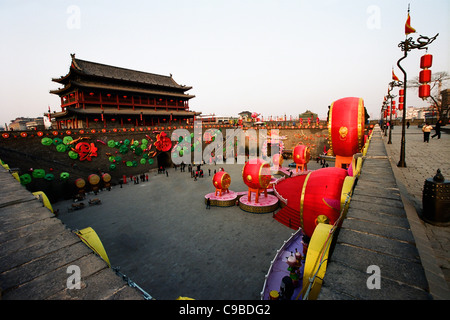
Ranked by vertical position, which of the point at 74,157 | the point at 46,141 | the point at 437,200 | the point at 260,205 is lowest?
the point at 260,205

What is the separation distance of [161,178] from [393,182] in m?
19.9

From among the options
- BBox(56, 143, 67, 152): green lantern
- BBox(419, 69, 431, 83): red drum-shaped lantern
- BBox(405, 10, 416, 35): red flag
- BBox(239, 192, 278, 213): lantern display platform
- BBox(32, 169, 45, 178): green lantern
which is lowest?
BBox(239, 192, 278, 213): lantern display platform

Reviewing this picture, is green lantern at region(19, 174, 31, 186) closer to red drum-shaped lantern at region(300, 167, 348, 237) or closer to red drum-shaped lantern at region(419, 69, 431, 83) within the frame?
red drum-shaped lantern at region(300, 167, 348, 237)

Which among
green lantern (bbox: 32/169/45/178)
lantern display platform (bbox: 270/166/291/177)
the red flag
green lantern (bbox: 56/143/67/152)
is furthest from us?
lantern display platform (bbox: 270/166/291/177)

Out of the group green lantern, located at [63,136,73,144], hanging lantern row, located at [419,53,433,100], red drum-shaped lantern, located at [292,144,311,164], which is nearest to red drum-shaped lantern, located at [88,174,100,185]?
green lantern, located at [63,136,73,144]

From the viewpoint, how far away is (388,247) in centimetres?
250

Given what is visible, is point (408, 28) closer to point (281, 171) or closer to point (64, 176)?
point (281, 171)

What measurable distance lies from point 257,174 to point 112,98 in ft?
70.0

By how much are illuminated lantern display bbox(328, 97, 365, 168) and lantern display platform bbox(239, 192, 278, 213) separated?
224 inches

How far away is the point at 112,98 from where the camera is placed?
24.7 metres

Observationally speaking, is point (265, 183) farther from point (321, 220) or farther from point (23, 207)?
point (23, 207)

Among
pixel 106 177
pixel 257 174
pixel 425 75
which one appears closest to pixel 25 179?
pixel 106 177

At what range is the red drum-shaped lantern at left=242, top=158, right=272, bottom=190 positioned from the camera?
490 inches
